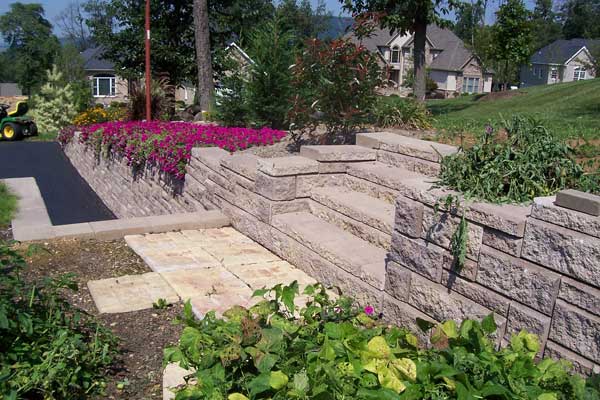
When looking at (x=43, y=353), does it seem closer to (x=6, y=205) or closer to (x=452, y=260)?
(x=452, y=260)

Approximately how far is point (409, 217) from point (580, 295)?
1113 mm

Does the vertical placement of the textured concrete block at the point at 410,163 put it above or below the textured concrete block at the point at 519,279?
above

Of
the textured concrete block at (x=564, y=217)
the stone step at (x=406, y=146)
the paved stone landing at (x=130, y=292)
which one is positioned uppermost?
the stone step at (x=406, y=146)

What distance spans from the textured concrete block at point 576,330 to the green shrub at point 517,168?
2.34 feet

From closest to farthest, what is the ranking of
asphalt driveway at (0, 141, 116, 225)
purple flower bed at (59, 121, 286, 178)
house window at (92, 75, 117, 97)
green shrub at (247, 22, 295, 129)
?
purple flower bed at (59, 121, 286, 178) < green shrub at (247, 22, 295, 129) < asphalt driveway at (0, 141, 116, 225) < house window at (92, 75, 117, 97)

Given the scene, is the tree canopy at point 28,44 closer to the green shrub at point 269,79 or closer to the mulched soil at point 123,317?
the green shrub at point 269,79

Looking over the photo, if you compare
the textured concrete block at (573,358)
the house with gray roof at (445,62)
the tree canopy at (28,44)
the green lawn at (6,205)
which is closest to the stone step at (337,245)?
the textured concrete block at (573,358)

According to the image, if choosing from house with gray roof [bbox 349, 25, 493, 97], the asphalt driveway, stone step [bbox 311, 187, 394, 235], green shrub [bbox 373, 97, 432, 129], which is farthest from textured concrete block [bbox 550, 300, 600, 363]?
house with gray roof [bbox 349, 25, 493, 97]

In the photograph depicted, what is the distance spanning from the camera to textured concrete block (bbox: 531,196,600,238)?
2605mm

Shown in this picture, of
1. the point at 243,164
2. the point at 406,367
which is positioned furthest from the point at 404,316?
the point at 243,164

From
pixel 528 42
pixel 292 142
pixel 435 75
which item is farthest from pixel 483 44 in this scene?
pixel 292 142

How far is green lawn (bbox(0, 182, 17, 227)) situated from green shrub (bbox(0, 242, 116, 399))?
4469 mm

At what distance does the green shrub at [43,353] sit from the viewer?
99.3 inches

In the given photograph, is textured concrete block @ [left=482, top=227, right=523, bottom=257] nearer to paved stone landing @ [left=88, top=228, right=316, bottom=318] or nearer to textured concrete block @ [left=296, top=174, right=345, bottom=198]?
paved stone landing @ [left=88, top=228, right=316, bottom=318]
